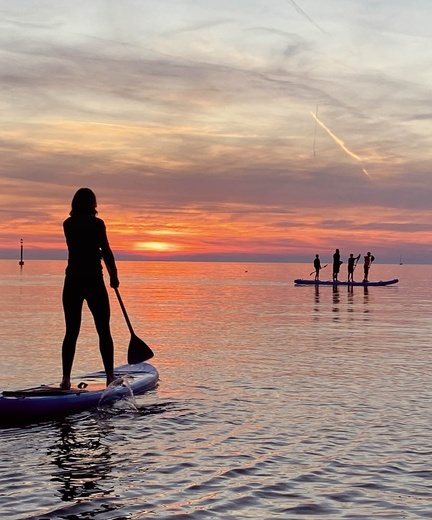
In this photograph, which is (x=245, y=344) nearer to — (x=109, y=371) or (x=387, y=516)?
(x=109, y=371)

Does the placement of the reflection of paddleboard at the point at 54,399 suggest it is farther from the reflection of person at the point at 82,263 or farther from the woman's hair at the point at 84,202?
the woman's hair at the point at 84,202

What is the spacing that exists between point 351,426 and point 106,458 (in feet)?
10.2

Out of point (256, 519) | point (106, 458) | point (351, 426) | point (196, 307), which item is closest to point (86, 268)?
point (106, 458)

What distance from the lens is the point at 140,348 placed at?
11.5 metres

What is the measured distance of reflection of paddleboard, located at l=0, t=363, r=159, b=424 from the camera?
935 centimetres

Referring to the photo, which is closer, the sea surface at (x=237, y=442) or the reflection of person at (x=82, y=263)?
the sea surface at (x=237, y=442)

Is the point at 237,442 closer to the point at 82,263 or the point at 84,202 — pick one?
the point at 82,263

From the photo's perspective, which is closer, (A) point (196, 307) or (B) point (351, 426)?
(B) point (351, 426)

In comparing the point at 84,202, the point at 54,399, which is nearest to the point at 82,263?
the point at 84,202

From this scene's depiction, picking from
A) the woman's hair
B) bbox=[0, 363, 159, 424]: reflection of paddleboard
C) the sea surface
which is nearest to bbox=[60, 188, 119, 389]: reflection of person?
the woman's hair

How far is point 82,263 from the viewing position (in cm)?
1030

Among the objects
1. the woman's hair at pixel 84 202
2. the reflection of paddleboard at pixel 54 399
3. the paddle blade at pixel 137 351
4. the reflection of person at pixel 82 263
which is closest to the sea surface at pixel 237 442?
the reflection of paddleboard at pixel 54 399

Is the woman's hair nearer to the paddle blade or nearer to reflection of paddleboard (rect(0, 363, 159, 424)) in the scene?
the paddle blade

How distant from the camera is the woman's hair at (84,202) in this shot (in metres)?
10.3
